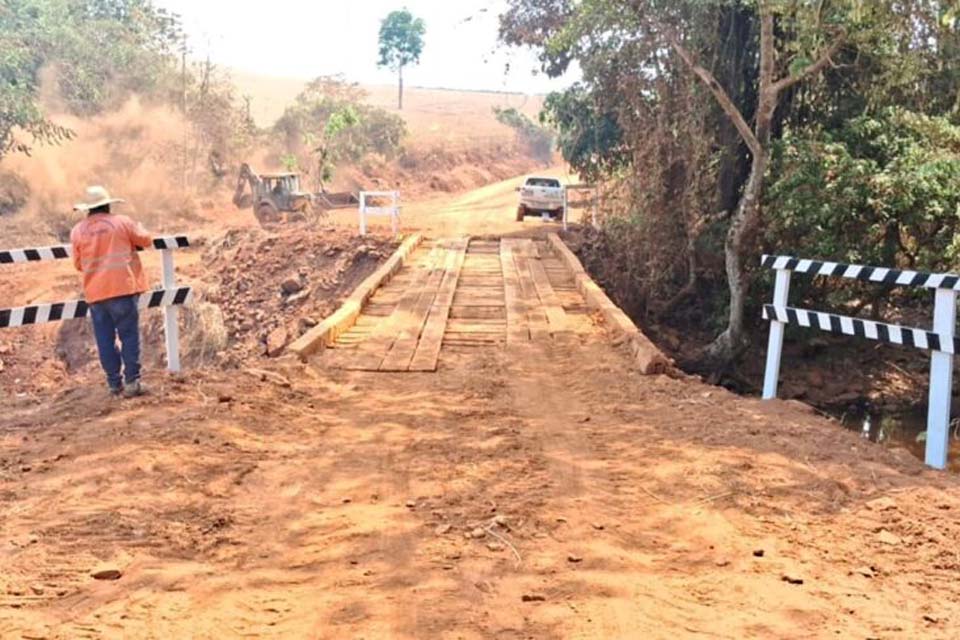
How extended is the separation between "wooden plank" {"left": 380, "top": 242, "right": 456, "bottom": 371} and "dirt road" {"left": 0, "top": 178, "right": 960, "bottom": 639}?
1.04 meters

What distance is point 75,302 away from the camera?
6.78 m

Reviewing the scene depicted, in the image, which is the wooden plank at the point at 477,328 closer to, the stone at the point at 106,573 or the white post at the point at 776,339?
the white post at the point at 776,339

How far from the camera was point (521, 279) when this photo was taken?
542 inches

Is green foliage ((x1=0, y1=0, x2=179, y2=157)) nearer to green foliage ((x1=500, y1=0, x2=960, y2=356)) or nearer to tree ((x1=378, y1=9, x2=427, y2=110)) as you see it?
green foliage ((x1=500, y1=0, x2=960, y2=356))

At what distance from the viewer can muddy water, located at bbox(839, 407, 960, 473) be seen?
12.4 meters

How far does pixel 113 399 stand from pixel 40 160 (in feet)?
90.2

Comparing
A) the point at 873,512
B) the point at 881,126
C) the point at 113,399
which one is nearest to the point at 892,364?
the point at 881,126

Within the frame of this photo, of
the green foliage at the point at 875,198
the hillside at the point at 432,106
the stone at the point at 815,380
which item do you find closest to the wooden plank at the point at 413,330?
the green foliage at the point at 875,198

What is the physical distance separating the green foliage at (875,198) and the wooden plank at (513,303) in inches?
174

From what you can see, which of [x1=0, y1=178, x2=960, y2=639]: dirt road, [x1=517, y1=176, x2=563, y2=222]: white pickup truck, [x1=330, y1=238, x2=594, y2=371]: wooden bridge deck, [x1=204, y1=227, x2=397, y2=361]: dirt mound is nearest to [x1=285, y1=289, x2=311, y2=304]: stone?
[x1=204, y1=227, x2=397, y2=361]: dirt mound

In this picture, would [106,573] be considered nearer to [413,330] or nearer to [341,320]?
[341,320]

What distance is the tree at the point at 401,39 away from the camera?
65.1 metres

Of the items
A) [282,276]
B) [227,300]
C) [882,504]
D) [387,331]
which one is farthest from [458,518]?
[227,300]

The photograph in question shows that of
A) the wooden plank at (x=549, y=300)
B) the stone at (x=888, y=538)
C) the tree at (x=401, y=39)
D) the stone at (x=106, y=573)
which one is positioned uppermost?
the tree at (x=401, y=39)
